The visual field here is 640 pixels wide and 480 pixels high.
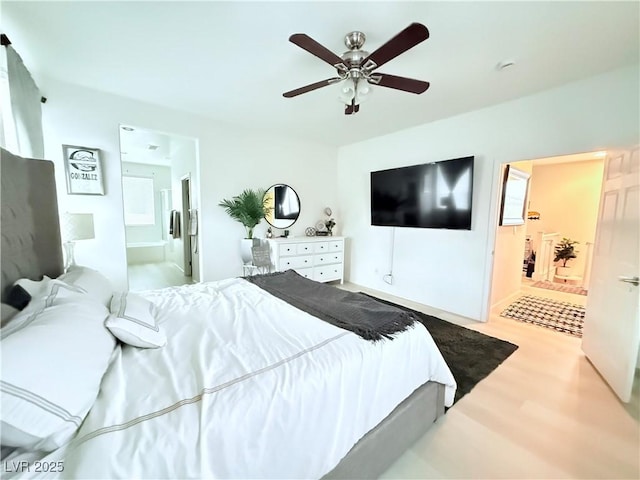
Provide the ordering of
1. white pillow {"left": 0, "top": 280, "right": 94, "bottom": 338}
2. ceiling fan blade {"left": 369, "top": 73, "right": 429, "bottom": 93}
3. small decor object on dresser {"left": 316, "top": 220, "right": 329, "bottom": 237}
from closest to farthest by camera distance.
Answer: white pillow {"left": 0, "top": 280, "right": 94, "bottom": 338} → ceiling fan blade {"left": 369, "top": 73, "right": 429, "bottom": 93} → small decor object on dresser {"left": 316, "top": 220, "right": 329, "bottom": 237}

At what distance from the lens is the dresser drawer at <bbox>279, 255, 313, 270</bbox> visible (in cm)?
388

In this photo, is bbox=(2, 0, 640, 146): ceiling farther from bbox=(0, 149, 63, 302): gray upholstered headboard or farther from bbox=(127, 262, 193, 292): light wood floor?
bbox=(127, 262, 193, 292): light wood floor

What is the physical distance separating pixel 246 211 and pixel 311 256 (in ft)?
4.02

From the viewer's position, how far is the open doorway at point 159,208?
4.33 meters

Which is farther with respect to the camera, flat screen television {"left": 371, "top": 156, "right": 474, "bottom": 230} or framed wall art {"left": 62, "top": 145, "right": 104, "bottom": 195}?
flat screen television {"left": 371, "top": 156, "right": 474, "bottom": 230}

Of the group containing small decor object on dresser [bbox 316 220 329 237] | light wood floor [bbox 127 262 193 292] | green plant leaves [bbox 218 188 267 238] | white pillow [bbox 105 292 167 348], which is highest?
green plant leaves [bbox 218 188 267 238]

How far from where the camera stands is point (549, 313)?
11.5ft

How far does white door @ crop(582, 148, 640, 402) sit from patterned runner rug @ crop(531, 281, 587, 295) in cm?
272

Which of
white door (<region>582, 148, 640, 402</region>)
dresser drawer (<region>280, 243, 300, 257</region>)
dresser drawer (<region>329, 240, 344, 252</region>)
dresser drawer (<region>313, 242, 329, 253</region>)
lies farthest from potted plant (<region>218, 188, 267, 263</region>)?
white door (<region>582, 148, 640, 402</region>)

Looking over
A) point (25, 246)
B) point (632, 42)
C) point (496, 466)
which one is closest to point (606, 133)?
point (632, 42)

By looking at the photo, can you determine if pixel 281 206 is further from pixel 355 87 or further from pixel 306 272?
pixel 355 87

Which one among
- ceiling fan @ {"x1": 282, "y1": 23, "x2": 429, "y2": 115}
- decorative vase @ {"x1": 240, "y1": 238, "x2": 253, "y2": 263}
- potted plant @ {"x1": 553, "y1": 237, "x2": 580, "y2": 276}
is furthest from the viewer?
potted plant @ {"x1": 553, "y1": 237, "x2": 580, "y2": 276}

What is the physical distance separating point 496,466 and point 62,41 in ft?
13.1

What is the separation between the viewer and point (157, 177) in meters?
6.47
